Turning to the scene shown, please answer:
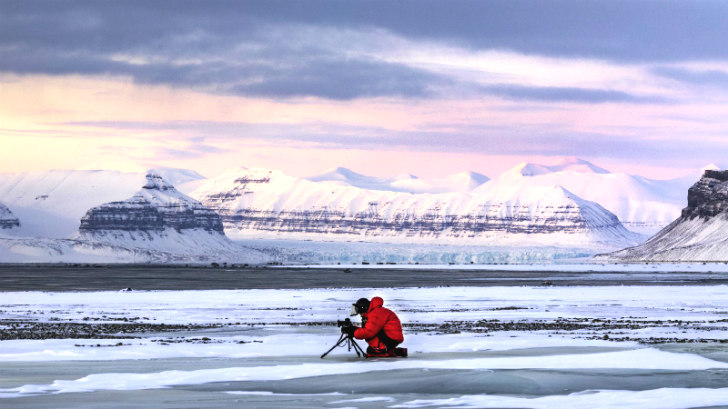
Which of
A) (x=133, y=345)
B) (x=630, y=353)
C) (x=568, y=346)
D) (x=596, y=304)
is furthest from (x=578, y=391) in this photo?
(x=596, y=304)

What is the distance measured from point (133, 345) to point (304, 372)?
9471 millimetres

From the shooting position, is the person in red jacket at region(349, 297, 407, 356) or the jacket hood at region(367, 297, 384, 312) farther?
the person in red jacket at region(349, 297, 407, 356)

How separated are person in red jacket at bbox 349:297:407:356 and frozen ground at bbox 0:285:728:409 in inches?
20.9

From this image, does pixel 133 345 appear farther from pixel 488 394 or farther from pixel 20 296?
pixel 20 296

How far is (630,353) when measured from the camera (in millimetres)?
29516

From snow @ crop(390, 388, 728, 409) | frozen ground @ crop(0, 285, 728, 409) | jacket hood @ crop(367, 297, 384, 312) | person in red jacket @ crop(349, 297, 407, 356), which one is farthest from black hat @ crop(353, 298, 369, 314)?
snow @ crop(390, 388, 728, 409)

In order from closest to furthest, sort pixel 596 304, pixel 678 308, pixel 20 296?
pixel 678 308 → pixel 596 304 → pixel 20 296

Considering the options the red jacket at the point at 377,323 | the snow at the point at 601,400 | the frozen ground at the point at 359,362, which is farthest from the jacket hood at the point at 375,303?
the snow at the point at 601,400

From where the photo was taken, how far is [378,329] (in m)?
27.4

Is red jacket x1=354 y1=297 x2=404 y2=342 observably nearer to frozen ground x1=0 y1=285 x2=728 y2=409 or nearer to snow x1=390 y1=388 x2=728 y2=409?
frozen ground x1=0 y1=285 x2=728 y2=409

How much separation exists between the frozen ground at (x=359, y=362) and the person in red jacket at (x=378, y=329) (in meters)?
0.53

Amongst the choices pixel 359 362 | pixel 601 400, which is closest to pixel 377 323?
pixel 359 362

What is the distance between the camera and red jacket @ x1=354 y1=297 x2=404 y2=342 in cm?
2684

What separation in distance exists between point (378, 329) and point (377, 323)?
0.29m
